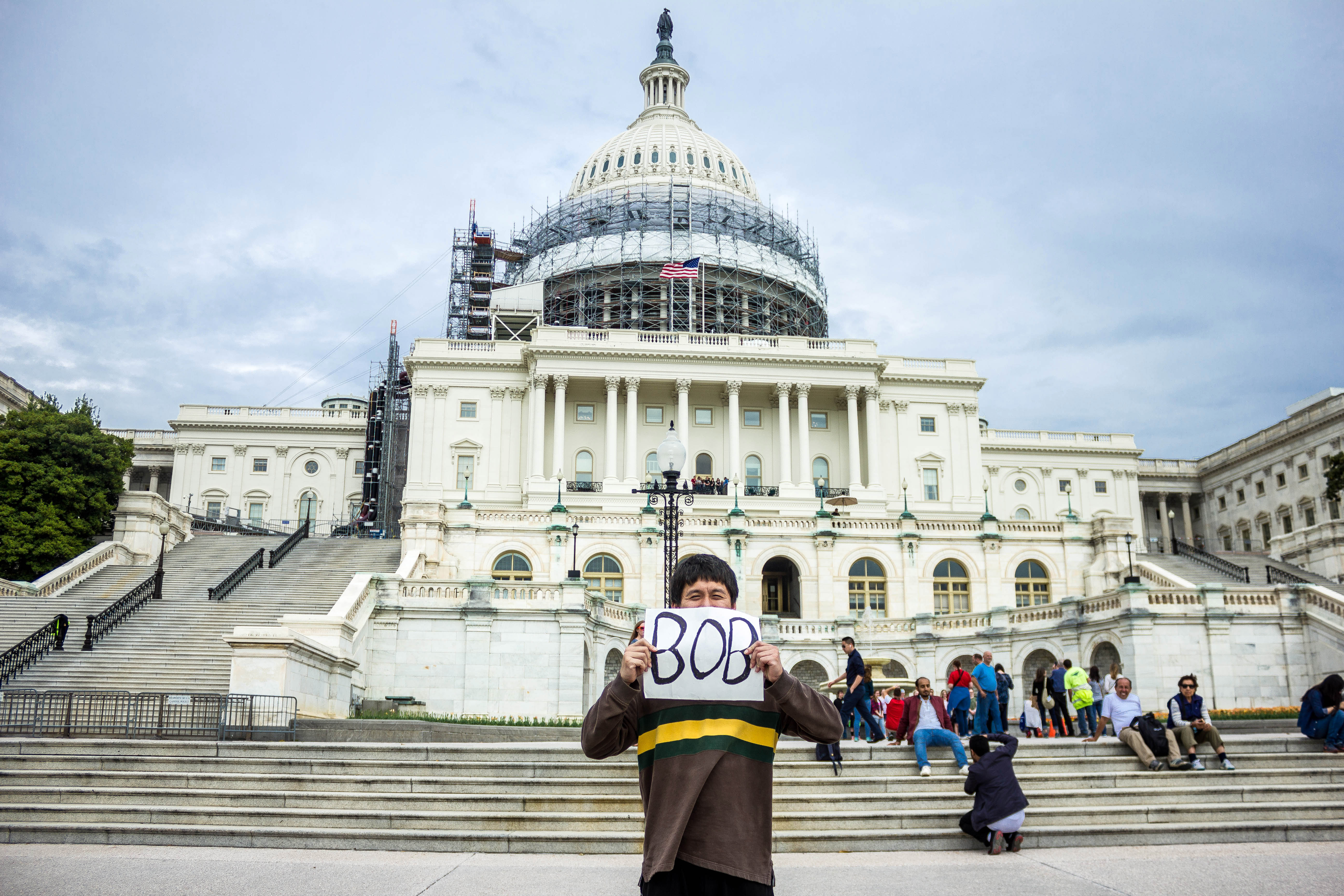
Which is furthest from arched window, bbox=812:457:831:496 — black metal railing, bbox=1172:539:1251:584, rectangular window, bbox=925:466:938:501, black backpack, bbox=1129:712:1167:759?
black backpack, bbox=1129:712:1167:759

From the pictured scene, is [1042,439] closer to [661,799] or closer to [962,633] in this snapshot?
[962,633]

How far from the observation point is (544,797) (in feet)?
48.0

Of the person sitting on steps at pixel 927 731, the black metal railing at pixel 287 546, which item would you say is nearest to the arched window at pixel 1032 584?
the person sitting on steps at pixel 927 731

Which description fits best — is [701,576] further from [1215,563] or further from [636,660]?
[1215,563]

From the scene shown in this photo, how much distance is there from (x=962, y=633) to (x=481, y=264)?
62.0 meters

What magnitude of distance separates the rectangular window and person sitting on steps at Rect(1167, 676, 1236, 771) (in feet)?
185

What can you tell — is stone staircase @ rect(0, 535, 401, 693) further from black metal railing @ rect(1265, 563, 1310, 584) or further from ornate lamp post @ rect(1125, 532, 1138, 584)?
black metal railing @ rect(1265, 563, 1310, 584)

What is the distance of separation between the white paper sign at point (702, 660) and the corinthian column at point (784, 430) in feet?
208

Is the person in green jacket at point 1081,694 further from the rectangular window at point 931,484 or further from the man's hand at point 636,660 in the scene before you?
the rectangular window at point 931,484

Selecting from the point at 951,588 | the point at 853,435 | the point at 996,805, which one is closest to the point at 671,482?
the point at 996,805

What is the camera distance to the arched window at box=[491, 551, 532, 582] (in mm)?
44781

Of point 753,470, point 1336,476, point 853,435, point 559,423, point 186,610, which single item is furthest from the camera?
point 753,470

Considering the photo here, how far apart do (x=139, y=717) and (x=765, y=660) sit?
1815 centimetres

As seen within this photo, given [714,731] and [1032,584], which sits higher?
[1032,584]
